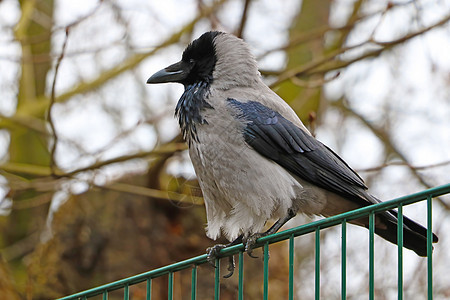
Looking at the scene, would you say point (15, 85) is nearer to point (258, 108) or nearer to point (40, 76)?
point (40, 76)

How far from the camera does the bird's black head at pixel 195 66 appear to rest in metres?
5.18

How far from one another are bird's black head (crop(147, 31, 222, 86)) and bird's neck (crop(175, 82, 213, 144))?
0.41ft

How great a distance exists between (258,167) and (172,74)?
114 centimetres

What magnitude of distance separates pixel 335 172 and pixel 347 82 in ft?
15.5

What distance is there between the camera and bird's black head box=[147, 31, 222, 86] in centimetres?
518

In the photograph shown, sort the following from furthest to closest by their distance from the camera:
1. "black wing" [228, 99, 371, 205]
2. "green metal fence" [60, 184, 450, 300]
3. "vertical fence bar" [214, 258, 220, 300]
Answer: "black wing" [228, 99, 371, 205], "vertical fence bar" [214, 258, 220, 300], "green metal fence" [60, 184, 450, 300]

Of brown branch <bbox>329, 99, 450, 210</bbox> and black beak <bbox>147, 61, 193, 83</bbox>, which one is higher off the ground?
brown branch <bbox>329, 99, 450, 210</bbox>

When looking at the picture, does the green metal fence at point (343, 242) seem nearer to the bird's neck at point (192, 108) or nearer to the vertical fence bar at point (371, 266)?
the vertical fence bar at point (371, 266)

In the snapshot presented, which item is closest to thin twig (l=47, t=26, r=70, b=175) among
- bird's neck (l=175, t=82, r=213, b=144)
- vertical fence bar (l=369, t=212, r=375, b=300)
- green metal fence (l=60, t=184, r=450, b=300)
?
bird's neck (l=175, t=82, r=213, b=144)

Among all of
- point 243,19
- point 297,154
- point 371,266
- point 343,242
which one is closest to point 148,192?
point 243,19

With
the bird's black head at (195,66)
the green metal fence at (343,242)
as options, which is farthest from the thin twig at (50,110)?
the green metal fence at (343,242)

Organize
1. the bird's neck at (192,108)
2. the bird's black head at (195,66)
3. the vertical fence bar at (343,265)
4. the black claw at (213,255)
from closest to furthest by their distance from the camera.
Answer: the vertical fence bar at (343,265) < the black claw at (213,255) < the bird's neck at (192,108) < the bird's black head at (195,66)

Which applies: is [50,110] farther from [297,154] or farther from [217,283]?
[217,283]

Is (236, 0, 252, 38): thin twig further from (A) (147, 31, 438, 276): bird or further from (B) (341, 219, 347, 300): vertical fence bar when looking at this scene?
(B) (341, 219, 347, 300): vertical fence bar
